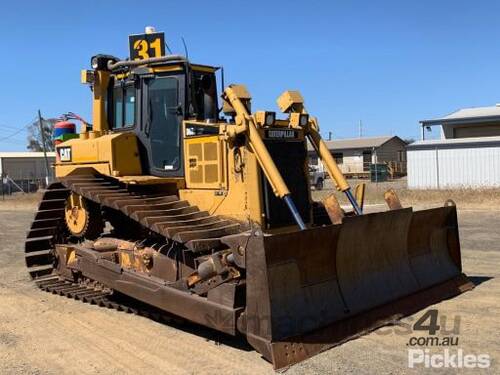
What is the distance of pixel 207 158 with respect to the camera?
23.9 feet

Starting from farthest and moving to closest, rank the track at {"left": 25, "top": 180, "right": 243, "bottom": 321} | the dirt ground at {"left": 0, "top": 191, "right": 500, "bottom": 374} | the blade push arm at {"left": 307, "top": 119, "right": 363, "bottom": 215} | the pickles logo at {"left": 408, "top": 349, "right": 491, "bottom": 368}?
the blade push arm at {"left": 307, "top": 119, "right": 363, "bottom": 215}
the track at {"left": 25, "top": 180, "right": 243, "bottom": 321}
the dirt ground at {"left": 0, "top": 191, "right": 500, "bottom": 374}
the pickles logo at {"left": 408, "top": 349, "right": 491, "bottom": 368}

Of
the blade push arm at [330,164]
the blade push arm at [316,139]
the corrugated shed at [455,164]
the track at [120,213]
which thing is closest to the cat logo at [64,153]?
the track at [120,213]

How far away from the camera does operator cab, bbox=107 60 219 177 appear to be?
776cm

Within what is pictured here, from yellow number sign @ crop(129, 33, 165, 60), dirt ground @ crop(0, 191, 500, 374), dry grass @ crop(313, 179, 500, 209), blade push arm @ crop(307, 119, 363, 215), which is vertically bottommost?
dirt ground @ crop(0, 191, 500, 374)

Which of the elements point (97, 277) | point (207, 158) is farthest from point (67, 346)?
point (207, 158)

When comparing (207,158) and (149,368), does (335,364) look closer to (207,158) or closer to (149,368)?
(149,368)

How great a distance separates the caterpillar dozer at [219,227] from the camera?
5637 millimetres

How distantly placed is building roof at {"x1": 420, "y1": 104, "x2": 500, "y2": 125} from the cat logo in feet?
103

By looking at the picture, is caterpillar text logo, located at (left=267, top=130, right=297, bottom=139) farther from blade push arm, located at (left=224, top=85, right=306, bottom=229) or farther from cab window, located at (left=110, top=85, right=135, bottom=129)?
cab window, located at (left=110, top=85, right=135, bottom=129)

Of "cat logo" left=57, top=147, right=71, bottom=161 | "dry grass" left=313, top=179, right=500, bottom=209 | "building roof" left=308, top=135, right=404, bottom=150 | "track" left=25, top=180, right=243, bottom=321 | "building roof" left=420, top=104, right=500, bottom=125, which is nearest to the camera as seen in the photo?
"track" left=25, top=180, right=243, bottom=321

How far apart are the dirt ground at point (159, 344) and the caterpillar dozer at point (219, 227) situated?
0.25 metres

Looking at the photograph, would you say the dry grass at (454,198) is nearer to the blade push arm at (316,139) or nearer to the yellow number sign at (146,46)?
the blade push arm at (316,139)

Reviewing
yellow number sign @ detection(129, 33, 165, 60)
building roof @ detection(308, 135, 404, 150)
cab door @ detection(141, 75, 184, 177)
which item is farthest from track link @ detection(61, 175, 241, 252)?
building roof @ detection(308, 135, 404, 150)

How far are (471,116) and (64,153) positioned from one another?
32.0 metres
